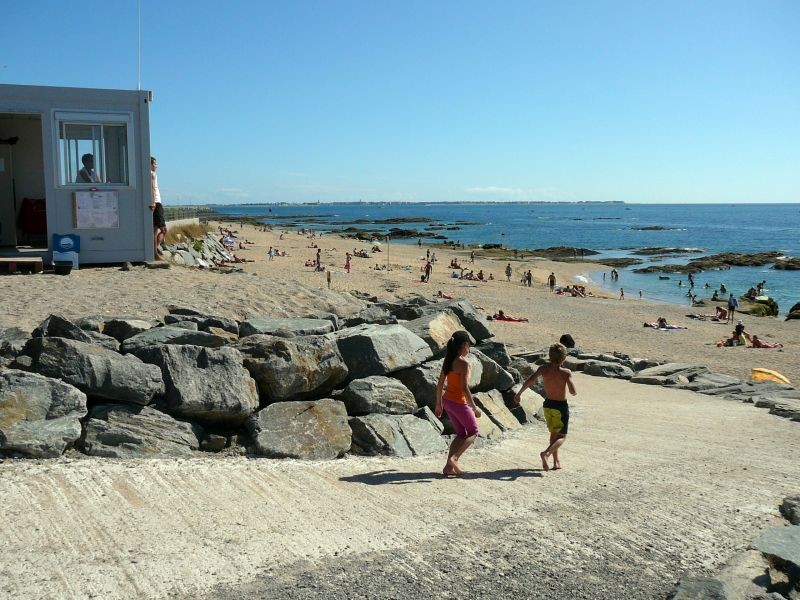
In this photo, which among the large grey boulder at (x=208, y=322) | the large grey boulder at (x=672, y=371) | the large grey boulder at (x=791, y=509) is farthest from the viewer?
the large grey boulder at (x=672, y=371)

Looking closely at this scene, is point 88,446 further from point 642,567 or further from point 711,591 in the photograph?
point 711,591

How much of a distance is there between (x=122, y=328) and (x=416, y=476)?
12.5 ft

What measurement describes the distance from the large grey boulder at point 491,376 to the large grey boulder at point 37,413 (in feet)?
17.2

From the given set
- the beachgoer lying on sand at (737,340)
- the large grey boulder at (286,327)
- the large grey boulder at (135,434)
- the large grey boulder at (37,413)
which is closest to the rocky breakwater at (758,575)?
the large grey boulder at (135,434)

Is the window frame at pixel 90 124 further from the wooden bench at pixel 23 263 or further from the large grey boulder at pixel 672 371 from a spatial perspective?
the large grey boulder at pixel 672 371

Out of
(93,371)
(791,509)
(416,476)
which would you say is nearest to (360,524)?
(416,476)

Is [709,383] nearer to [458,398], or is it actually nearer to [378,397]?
[378,397]

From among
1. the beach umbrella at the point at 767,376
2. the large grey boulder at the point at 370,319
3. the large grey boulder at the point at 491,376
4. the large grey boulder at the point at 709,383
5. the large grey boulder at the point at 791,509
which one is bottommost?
the beach umbrella at the point at 767,376

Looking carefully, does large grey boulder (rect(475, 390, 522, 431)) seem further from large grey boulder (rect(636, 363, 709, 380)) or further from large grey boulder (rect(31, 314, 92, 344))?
large grey boulder (rect(636, 363, 709, 380))

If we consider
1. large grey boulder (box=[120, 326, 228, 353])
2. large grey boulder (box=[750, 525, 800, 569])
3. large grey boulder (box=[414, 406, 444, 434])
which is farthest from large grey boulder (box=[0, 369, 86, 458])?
large grey boulder (box=[750, 525, 800, 569])

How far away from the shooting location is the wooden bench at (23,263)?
562 inches

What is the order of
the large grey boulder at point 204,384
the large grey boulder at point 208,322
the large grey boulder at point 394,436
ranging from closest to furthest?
1. the large grey boulder at point 204,384
2. the large grey boulder at point 394,436
3. the large grey boulder at point 208,322

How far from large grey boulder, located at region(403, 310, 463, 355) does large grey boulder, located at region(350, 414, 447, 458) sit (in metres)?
1.56

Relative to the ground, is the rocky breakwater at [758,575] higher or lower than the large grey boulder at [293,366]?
lower
